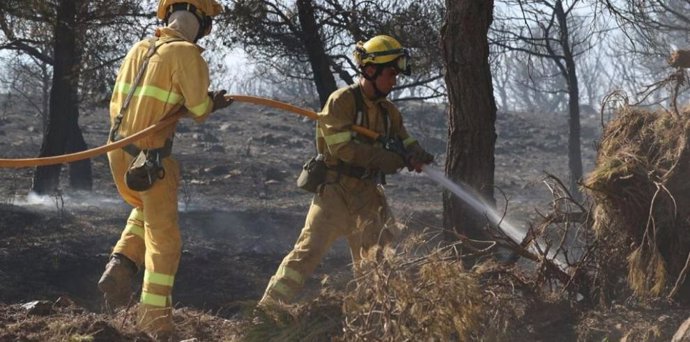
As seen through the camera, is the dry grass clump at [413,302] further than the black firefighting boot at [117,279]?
No

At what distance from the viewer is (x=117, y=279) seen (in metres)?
6.02

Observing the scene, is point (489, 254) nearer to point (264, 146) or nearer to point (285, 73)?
point (285, 73)

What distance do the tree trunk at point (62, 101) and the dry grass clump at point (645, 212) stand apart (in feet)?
27.9

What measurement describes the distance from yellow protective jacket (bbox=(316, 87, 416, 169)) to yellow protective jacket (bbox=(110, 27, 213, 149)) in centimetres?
81

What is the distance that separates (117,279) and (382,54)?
198 centimetres

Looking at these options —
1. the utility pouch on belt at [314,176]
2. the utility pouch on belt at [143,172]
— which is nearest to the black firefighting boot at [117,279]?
the utility pouch on belt at [143,172]

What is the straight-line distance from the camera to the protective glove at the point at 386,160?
20.9ft

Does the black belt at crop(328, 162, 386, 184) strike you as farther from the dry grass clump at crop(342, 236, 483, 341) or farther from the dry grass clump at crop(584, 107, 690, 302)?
the dry grass clump at crop(342, 236, 483, 341)

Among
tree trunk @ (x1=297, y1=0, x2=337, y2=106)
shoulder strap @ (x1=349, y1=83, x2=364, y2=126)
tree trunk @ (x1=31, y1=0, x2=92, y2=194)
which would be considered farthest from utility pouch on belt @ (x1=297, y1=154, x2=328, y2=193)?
tree trunk @ (x1=31, y1=0, x2=92, y2=194)

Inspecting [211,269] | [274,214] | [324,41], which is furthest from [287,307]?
[274,214]

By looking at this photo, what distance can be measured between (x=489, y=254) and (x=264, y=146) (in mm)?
18736

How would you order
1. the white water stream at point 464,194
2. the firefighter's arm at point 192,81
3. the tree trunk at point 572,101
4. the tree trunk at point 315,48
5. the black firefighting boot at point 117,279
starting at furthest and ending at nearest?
the tree trunk at point 572,101
the tree trunk at point 315,48
the white water stream at point 464,194
the black firefighting boot at point 117,279
the firefighter's arm at point 192,81

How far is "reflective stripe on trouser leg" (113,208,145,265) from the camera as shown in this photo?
6.09 m

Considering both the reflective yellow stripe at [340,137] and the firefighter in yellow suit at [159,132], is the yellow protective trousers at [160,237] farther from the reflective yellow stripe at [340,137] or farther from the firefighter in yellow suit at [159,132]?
the reflective yellow stripe at [340,137]
